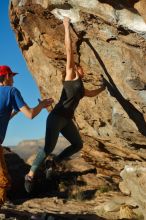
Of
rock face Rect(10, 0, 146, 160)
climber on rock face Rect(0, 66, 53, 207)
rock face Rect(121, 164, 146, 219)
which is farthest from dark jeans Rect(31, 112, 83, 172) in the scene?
rock face Rect(121, 164, 146, 219)

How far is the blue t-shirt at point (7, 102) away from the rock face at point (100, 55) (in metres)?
2.54

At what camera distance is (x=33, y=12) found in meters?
9.73

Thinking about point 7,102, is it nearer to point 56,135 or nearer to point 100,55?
point 56,135

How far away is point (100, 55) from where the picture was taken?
918cm

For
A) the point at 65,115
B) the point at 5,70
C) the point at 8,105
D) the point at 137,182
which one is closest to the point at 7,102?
the point at 8,105

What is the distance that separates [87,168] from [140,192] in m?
7.76

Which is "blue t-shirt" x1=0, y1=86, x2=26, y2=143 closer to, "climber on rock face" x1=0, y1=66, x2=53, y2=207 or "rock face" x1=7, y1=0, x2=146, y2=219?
"climber on rock face" x1=0, y1=66, x2=53, y2=207

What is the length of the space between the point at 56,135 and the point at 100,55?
2.38m

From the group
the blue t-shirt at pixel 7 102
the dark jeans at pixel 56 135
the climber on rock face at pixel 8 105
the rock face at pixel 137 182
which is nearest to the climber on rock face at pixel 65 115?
the dark jeans at pixel 56 135

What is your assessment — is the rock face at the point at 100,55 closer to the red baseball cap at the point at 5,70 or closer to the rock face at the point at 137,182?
the rock face at the point at 137,182

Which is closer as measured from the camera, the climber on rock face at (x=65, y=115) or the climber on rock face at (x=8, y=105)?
the climber on rock face at (x=8, y=105)

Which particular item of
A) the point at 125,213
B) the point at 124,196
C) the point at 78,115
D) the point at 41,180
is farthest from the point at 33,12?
the point at 41,180

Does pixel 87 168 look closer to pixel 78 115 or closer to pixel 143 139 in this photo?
pixel 78 115

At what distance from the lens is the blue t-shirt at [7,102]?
692 cm
